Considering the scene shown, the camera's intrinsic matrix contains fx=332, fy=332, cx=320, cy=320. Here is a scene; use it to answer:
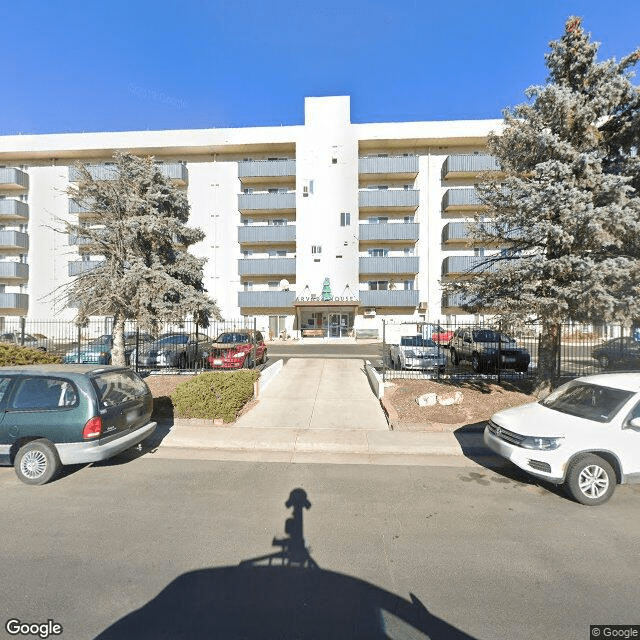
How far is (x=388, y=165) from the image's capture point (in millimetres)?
27344

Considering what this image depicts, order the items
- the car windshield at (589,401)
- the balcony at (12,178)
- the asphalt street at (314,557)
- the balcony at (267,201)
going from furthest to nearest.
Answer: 1. the balcony at (12,178)
2. the balcony at (267,201)
3. the car windshield at (589,401)
4. the asphalt street at (314,557)

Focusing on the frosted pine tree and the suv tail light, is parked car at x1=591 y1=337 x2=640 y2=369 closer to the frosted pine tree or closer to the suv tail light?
the frosted pine tree

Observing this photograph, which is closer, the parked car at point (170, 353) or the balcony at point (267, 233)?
the parked car at point (170, 353)

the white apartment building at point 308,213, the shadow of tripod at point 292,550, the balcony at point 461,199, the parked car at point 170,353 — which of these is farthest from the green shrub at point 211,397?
the balcony at point 461,199

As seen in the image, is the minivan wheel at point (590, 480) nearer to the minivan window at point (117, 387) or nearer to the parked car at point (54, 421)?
the parked car at point (54, 421)

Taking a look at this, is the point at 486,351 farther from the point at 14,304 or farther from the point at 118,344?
the point at 14,304

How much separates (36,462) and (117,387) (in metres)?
1.34

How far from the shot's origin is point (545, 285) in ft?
23.5

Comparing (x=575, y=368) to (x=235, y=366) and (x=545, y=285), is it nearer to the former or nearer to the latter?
(x=545, y=285)

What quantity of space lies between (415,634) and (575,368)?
44.5 feet

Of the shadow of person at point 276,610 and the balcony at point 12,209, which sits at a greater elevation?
→ the balcony at point 12,209

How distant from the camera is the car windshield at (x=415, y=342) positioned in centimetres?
1344

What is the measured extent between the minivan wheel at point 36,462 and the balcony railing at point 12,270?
105 feet

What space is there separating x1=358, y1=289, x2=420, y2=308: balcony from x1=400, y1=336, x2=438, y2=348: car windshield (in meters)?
13.6
